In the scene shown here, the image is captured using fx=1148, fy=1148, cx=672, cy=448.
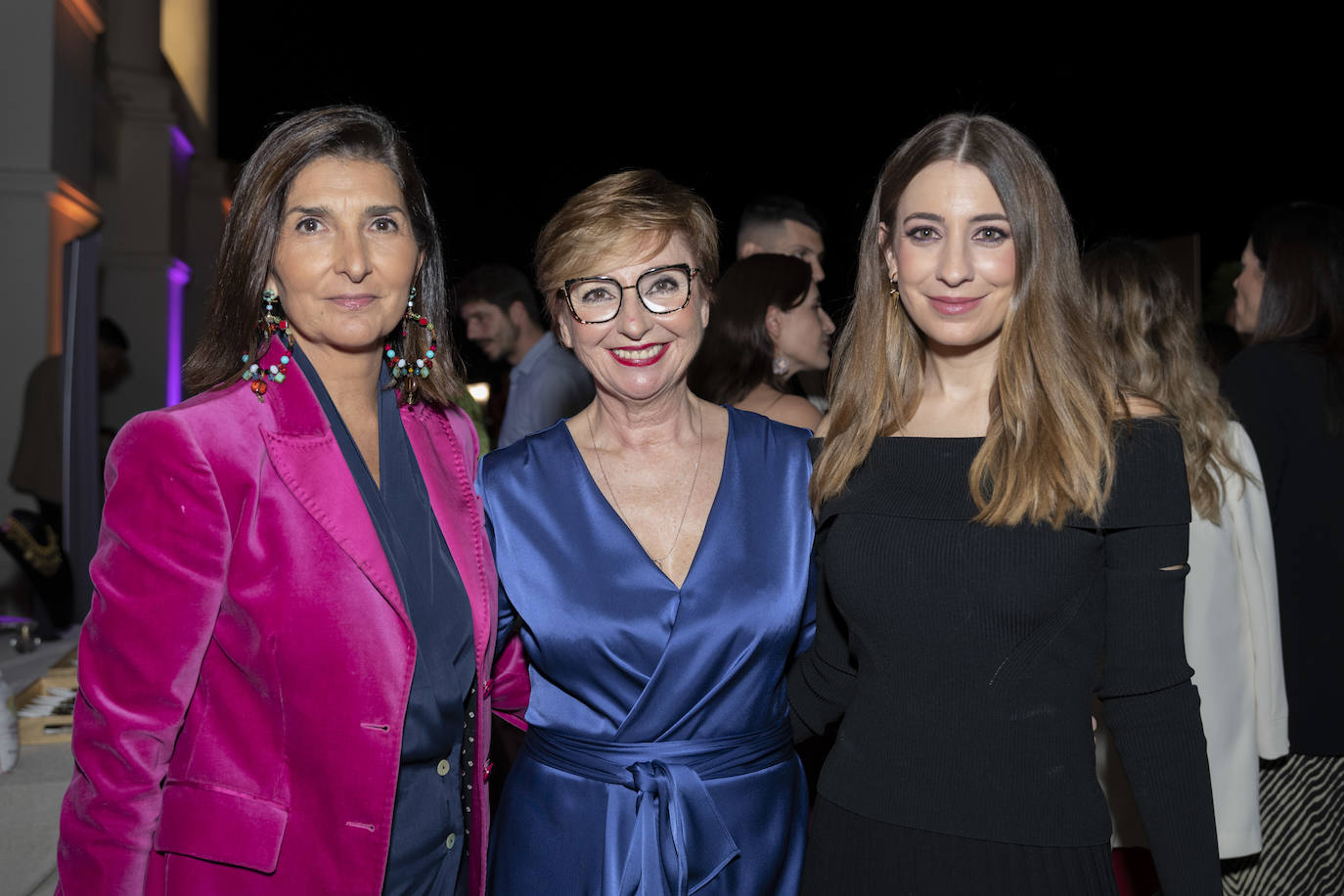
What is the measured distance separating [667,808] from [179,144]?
31.4 ft

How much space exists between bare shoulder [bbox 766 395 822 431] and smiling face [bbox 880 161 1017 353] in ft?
4.30

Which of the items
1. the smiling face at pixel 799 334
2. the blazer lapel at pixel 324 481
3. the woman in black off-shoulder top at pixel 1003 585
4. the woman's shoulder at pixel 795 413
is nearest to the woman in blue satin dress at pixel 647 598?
the woman in black off-shoulder top at pixel 1003 585

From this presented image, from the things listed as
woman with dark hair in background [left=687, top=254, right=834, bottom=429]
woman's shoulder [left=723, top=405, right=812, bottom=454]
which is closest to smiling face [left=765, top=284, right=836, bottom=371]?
woman with dark hair in background [left=687, top=254, right=834, bottom=429]

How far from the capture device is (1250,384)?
9.71 feet

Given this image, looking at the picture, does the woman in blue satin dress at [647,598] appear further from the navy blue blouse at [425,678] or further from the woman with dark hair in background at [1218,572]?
the woman with dark hair in background at [1218,572]

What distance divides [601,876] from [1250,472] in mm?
1722

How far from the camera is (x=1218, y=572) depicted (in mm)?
2531

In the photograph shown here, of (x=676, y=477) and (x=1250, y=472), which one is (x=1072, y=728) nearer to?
(x=676, y=477)

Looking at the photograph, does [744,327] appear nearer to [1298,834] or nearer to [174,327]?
[1298,834]

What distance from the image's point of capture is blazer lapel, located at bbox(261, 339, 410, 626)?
1.57 metres

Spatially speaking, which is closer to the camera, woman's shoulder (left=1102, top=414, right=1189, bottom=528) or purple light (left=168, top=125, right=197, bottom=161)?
woman's shoulder (left=1102, top=414, right=1189, bottom=528)

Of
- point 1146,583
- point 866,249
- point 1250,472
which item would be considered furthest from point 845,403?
point 1250,472

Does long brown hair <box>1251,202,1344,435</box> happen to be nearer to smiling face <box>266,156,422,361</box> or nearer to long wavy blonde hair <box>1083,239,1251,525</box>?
long wavy blonde hair <box>1083,239,1251,525</box>

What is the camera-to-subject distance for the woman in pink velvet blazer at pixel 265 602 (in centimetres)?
146
